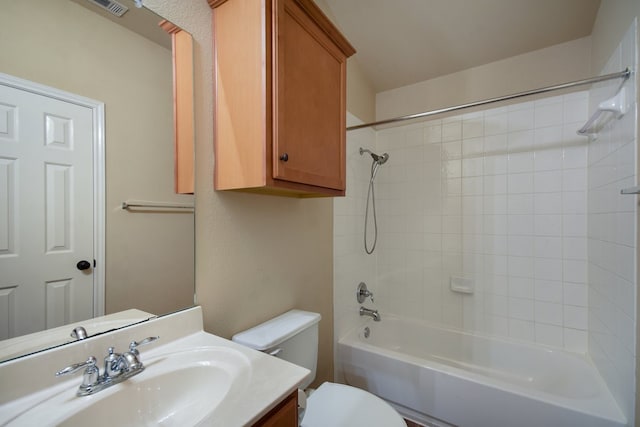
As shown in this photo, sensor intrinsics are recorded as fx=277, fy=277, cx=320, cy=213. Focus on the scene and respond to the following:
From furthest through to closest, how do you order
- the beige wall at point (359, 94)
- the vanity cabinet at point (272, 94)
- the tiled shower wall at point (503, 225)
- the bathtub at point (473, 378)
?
the beige wall at point (359, 94) → the tiled shower wall at point (503, 225) → the bathtub at point (473, 378) → the vanity cabinet at point (272, 94)

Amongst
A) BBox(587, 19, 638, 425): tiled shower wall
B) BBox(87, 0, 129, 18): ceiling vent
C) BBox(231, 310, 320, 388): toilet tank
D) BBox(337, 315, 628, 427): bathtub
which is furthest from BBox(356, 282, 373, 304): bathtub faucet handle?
BBox(87, 0, 129, 18): ceiling vent

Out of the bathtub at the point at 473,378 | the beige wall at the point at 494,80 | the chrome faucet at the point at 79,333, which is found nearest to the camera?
the chrome faucet at the point at 79,333

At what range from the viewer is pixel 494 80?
6.80 ft

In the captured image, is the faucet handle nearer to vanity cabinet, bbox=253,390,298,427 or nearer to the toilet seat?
vanity cabinet, bbox=253,390,298,427

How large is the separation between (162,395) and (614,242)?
200 centimetres

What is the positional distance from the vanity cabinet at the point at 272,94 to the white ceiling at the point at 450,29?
89cm

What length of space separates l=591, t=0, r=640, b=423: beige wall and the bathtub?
11.8 inches

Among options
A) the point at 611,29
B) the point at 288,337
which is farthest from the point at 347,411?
the point at 611,29

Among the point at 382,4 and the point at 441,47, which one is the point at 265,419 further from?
the point at 441,47

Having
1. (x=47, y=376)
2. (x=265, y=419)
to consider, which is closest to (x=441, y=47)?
(x=265, y=419)

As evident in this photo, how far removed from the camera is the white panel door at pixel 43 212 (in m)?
0.68

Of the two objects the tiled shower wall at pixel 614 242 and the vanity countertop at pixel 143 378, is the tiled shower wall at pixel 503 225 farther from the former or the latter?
the vanity countertop at pixel 143 378

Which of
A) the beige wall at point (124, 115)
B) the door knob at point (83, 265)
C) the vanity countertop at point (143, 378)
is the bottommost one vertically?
the vanity countertop at point (143, 378)

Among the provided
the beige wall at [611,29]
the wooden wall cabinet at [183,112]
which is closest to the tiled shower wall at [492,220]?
the beige wall at [611,29]
